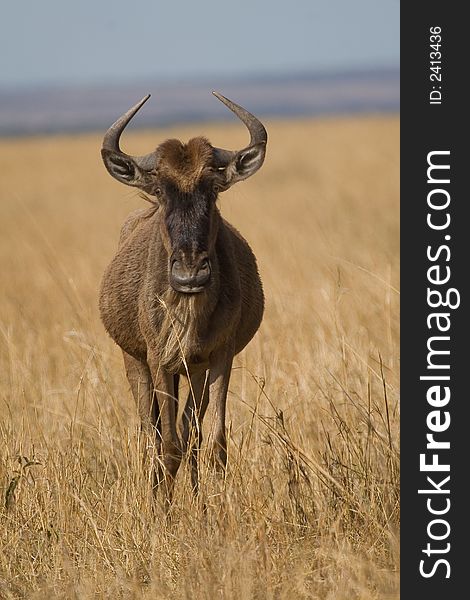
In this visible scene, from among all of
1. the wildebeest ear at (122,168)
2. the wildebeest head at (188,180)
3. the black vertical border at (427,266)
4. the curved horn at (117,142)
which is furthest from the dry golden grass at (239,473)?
the curved horn at (117,142)

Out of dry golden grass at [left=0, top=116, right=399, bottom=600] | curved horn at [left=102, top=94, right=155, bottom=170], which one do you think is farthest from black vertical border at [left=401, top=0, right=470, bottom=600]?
curved horn at [left=102, top=94, right=155, bottom=170]

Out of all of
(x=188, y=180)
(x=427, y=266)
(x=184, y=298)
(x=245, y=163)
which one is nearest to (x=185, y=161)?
(x=188, y=180)

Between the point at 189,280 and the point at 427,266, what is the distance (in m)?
1.32

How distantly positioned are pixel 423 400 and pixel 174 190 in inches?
77.1

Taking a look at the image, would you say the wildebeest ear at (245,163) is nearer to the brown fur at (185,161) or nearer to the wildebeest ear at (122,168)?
the brown fur at (185,161)

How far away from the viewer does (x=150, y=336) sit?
24.7 ft

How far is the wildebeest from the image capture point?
701cm

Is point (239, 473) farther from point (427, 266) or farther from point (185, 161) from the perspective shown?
point (185, 161)

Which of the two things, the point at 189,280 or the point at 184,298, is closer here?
the point at 189,280

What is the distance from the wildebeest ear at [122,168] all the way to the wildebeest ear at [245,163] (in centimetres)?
54

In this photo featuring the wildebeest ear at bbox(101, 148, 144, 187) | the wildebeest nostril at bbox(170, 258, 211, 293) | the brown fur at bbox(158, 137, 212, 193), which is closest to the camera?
the wildebeest nostril at bbox(170, 258, 211, 293)

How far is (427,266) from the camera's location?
639 centimetres

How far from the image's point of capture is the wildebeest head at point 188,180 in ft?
22.6

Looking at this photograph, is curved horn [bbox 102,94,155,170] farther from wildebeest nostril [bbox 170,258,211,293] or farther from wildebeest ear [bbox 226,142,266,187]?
wildebeest nostril [bbox 170,258,211,293]
